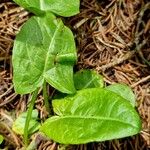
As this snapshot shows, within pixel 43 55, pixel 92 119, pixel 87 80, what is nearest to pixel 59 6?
pixel 43 55

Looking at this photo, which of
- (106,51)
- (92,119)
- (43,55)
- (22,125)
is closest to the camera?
(92,119)

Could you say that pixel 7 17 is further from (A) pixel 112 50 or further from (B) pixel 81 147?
(B) pixel 81 147

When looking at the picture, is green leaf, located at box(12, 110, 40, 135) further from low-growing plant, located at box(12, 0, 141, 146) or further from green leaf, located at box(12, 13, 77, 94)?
green leaf, located at box(12, 13, 77, 94)

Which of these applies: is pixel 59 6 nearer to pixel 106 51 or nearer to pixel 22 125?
pixel 106 51

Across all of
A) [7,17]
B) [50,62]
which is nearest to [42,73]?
[50,62]

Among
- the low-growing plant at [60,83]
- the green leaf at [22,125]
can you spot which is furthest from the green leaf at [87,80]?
the green leaf at [22,125]

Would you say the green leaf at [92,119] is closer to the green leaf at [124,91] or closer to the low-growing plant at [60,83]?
the low-growing plant at [60,83]

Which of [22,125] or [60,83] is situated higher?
[60,83]
